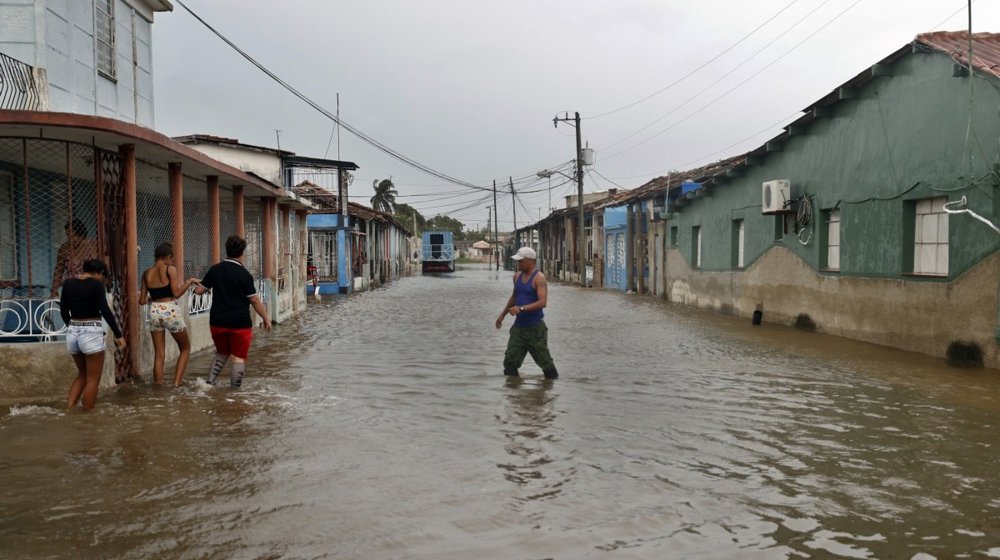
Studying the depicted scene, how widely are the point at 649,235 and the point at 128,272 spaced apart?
20.8 metres

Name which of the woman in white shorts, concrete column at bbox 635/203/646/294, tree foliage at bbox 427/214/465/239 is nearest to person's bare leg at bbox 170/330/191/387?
the woman in white shorts

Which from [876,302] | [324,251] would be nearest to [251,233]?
[324,251]

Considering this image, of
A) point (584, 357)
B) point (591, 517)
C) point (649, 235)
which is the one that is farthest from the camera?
point (649, 235)

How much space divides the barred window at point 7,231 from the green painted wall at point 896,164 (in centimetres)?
1297

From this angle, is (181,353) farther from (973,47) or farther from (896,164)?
(973,47)

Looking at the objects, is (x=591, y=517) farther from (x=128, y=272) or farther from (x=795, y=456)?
(x=128, y=272)

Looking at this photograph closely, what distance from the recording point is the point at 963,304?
10422 mm

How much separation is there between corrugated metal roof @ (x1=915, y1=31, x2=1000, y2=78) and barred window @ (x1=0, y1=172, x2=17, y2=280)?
13038 millimetres

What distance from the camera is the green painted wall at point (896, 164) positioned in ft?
33.4

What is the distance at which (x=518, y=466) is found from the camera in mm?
5508

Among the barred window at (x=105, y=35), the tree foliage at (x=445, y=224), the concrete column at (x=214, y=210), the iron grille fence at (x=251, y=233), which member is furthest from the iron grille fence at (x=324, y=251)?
the tree foliage at (x=445, y=224)

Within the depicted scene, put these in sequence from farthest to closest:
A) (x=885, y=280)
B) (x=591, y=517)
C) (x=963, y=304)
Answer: (x=885, y=280) < (x=963, y=304) < (x=591, y=517)

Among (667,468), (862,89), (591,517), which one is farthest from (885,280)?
(591,517)

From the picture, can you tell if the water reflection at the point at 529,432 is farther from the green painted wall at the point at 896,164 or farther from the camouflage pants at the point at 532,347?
the green painted wall at the point at 896,164
